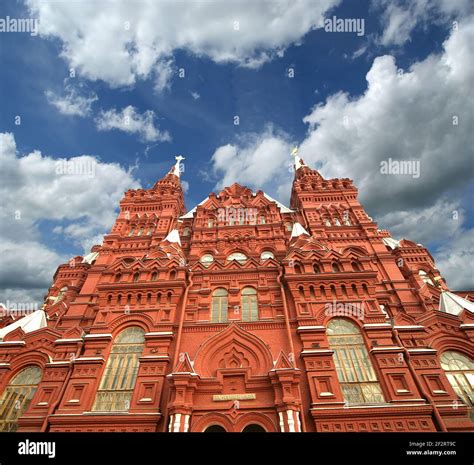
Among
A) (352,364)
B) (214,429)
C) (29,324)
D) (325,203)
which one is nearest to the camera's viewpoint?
(214,429)

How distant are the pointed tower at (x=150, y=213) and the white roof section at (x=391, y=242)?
17427 mm

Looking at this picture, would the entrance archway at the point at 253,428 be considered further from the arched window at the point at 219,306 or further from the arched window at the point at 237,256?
the arched window at the point at 237,256

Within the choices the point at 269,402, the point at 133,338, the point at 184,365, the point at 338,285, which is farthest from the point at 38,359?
the point at 338,285

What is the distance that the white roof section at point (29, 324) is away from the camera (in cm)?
1606

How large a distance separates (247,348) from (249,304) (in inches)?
107

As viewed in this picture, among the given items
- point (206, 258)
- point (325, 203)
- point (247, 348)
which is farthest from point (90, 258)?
point (325, 203)

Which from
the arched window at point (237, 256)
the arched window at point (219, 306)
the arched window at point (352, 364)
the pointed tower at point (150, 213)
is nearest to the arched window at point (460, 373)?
the arched window at point (352, 364)

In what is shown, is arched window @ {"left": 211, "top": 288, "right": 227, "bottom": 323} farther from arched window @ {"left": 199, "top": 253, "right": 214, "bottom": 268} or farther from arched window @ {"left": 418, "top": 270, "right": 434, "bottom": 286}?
arched window @ {"left": 418, "top": 270, "right": 434, "bottom": 286}

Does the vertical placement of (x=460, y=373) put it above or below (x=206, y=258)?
below

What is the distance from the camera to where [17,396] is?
13961 mm

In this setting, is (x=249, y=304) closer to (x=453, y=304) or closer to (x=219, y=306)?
(x=219, y=306)

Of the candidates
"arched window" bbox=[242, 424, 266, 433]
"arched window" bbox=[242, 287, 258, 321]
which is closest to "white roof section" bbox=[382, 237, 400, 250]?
"arched window" bbox=[242, 287, 258, 321]

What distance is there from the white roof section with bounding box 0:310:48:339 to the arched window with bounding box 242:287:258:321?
1169 centimetres
